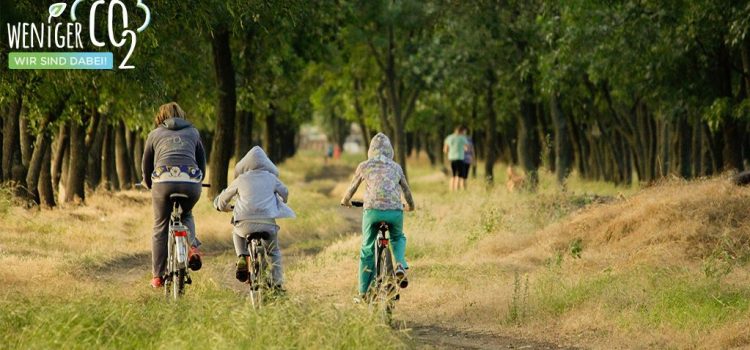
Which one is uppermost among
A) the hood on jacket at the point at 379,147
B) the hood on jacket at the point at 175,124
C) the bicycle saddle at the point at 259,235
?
the hood on jacket at the point at 175,124

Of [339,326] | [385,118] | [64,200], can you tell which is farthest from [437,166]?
[339,326]

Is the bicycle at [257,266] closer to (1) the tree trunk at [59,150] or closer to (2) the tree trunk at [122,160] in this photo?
(1) the tree trunk at [59,150]

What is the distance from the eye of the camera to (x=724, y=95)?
2688cm

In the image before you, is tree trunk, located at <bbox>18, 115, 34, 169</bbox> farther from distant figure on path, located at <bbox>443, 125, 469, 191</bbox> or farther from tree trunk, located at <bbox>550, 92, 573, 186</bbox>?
tree trunk, located at <bbox>550, 92, 573, 186</bbox>

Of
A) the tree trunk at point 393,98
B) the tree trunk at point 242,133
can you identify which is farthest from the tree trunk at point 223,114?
the tree trunk at point 393,98

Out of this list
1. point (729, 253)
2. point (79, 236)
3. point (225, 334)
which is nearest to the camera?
point (225, 334)

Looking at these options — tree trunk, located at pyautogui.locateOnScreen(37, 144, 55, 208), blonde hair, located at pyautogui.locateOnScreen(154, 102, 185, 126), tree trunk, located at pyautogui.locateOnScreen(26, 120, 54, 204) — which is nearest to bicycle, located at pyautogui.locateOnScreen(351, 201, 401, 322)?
blonde hair, located at pyautogui.locateOnScreen(154, 102, 185, 126)

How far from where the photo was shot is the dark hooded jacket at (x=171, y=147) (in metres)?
13.0

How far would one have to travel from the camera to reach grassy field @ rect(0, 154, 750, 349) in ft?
33.1

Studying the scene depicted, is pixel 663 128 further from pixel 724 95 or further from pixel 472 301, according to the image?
pixel 472 301

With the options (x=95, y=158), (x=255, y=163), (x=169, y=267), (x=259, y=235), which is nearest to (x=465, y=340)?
(x=259, y=235)

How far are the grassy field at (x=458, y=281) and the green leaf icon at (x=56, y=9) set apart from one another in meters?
2.99

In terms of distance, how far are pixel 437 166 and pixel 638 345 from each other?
5904cm

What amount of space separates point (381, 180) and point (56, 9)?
529cm
